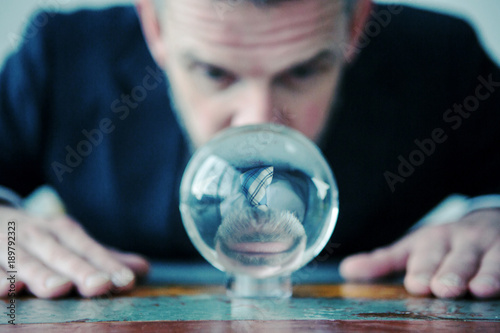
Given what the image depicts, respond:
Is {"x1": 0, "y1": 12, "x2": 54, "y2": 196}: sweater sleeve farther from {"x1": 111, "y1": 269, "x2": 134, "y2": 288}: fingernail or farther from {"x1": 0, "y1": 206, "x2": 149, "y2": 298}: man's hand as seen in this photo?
{"x1": 111, "y1": 269, "x2": 134, "y2": 288}: fingernail

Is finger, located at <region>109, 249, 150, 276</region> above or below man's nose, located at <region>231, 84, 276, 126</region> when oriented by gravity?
below

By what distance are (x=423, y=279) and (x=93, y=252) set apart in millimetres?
712

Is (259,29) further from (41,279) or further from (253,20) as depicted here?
(41,279)

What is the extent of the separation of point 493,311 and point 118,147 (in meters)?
1.50

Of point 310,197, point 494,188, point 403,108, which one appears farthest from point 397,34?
point 310,197

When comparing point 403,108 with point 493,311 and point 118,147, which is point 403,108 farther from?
point 493,311

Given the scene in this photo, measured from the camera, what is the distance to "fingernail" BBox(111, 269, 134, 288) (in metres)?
1.01

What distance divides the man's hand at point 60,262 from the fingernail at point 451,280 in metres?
0.63

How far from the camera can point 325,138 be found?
1940 mm

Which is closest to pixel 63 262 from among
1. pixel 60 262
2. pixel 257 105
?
pixel 60 262

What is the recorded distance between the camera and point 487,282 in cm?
94

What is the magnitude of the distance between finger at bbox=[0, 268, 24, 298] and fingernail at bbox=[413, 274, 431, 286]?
800mm

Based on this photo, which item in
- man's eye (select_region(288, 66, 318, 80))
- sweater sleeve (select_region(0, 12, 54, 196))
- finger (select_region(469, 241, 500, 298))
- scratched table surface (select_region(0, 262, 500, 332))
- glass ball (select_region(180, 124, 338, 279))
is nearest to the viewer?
scratched table surface (select_region(0, 262, 500, 332))

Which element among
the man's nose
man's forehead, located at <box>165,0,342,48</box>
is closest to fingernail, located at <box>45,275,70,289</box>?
the man's nose
